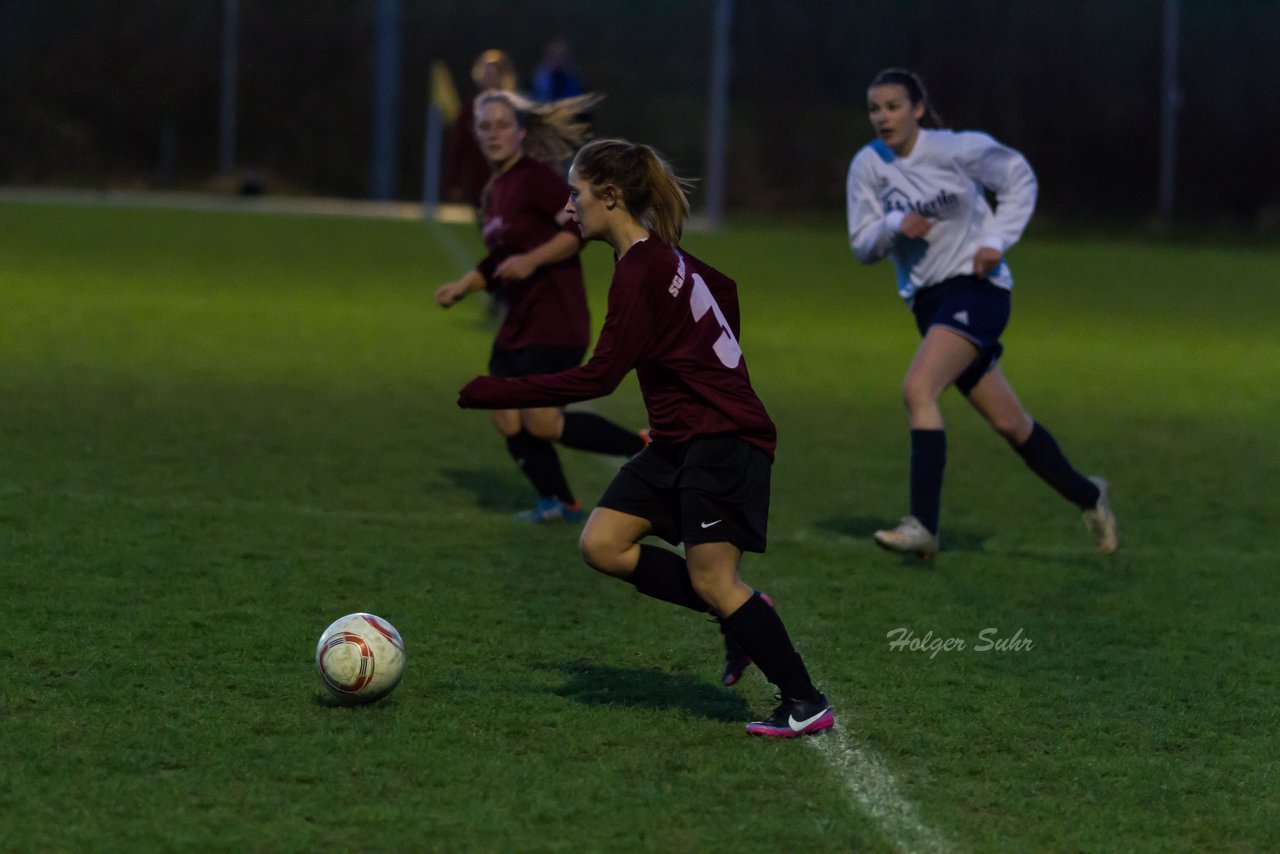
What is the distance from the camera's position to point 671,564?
15.6 feet

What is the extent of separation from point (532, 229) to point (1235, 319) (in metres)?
11.6

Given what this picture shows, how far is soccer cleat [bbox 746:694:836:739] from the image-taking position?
14.5 feet

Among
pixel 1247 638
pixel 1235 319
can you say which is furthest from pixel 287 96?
pixel 1247 638

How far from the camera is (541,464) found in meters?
7.25

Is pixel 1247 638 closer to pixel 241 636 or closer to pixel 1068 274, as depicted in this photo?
pixel 241 636

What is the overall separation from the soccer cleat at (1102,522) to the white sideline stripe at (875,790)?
2.71 meters

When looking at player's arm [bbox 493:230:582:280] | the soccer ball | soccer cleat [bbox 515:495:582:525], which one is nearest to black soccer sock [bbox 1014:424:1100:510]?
soccer cleat [bbox 515:495:582:525]

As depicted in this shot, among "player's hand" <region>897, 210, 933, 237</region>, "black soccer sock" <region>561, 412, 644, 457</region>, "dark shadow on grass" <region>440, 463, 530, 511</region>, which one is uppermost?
"player's hand" <region>897, 210, 933, 237</region>

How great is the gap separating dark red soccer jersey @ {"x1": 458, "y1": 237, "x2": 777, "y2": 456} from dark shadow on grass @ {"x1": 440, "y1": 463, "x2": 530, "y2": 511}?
3.09 m

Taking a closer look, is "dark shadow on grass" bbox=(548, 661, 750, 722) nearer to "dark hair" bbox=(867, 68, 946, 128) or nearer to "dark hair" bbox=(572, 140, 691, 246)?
"dark hair" bbox=(572, 140, 691, 246)

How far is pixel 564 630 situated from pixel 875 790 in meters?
1.63

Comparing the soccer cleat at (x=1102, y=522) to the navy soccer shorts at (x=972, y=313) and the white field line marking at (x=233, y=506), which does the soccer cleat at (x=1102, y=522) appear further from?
the white field line marking at (x=233, y=506)

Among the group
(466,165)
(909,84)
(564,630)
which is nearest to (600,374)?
(564,630)

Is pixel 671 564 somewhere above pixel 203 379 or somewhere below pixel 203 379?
above
